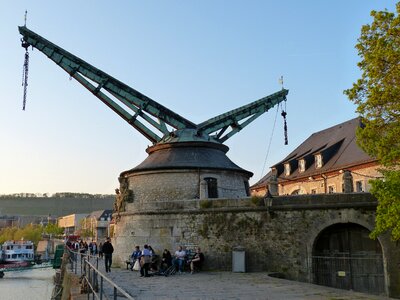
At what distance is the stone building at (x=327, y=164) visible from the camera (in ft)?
86.2

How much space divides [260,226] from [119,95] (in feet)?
32.9

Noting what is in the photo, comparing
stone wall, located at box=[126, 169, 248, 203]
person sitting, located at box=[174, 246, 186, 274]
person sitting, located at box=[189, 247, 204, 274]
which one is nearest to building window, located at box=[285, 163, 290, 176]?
stone wall, located at box=[126, 169, 248, 203]

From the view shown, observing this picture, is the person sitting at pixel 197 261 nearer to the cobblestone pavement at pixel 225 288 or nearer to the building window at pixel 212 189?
the cobblestone pavement at pixel 225 288

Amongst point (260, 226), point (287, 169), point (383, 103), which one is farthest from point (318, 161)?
point (383, 103)

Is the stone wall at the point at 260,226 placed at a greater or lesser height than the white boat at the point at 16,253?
greater

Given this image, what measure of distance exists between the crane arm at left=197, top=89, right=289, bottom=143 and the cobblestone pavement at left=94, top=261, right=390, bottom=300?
906 cm

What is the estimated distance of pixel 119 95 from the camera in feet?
72.3

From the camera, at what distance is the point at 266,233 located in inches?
673

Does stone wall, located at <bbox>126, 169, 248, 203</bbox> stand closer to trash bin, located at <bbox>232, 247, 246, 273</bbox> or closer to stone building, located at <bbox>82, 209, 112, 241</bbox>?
trash bin, located at <bbox>232, 247, 246, 273</bbox>

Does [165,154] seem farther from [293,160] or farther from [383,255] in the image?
[293,160]

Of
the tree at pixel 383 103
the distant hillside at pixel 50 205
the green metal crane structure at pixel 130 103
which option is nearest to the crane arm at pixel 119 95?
the green metal crane structure at pixel 130 103

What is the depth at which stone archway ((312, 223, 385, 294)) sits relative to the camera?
15.8 metres

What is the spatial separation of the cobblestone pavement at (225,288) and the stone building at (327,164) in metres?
11.2

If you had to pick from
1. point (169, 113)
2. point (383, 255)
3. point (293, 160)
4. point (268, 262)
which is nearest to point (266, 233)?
point (268, 262)
